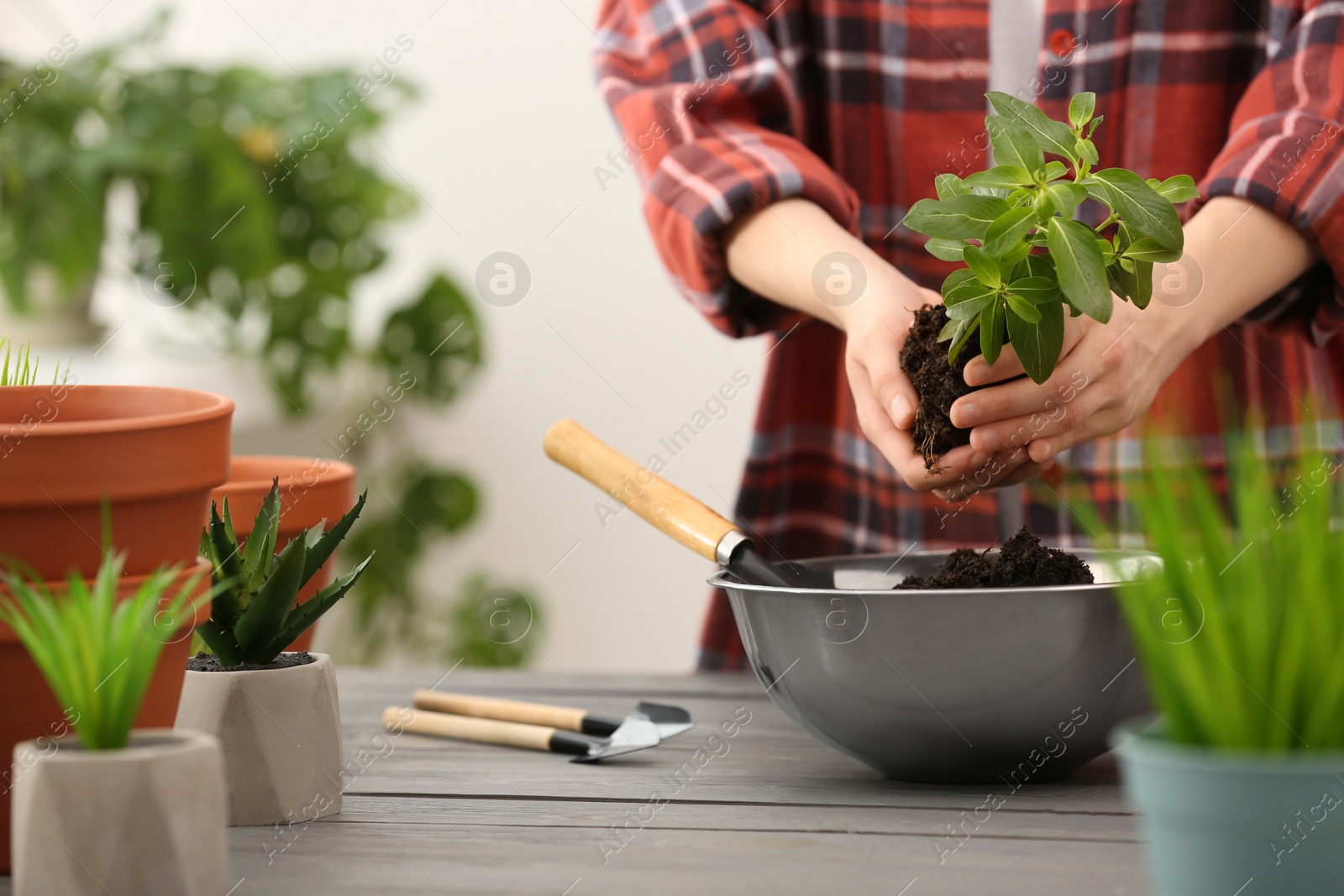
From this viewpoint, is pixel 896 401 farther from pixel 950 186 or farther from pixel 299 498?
pixel 299 498

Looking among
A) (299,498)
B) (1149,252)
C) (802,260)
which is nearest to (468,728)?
(299,498)

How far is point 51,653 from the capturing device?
0.48 metres

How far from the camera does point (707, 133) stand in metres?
1.11

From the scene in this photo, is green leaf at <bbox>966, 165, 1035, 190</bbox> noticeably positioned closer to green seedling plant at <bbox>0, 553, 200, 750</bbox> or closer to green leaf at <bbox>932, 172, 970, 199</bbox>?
green leaf at <bbox>932, 172, 970, 199</bbox>

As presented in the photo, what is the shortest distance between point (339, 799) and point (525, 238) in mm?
2004

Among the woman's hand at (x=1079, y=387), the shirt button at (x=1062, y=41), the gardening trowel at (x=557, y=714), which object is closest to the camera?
the woman's hand at (x=1079, y=387)

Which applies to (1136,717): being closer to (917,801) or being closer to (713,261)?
(917,801)

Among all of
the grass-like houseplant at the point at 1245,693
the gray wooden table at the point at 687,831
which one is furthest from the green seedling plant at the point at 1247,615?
the gray wooden table at the point at 687,831

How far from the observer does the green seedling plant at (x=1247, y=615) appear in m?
0.39

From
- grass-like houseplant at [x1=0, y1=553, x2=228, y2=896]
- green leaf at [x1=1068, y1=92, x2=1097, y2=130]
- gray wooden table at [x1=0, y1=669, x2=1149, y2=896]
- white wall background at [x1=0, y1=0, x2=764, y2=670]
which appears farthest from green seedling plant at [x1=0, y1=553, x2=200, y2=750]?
white wall background at [x1=0, y1=0, x2=764, y2=670]

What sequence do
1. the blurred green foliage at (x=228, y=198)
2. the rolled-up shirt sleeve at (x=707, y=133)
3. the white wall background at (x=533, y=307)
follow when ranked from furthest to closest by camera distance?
the white wall background at (x=533, y=307) → the blurred green foliage at (x=228, y=198) → the rolled-up shirt sleeve at (x=707, y=133)

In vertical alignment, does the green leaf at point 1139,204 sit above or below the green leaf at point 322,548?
above

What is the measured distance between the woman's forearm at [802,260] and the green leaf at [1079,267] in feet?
0.91

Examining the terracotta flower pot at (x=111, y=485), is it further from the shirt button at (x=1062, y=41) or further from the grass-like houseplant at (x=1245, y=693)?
the shirt button at (x=1062, y=41)
